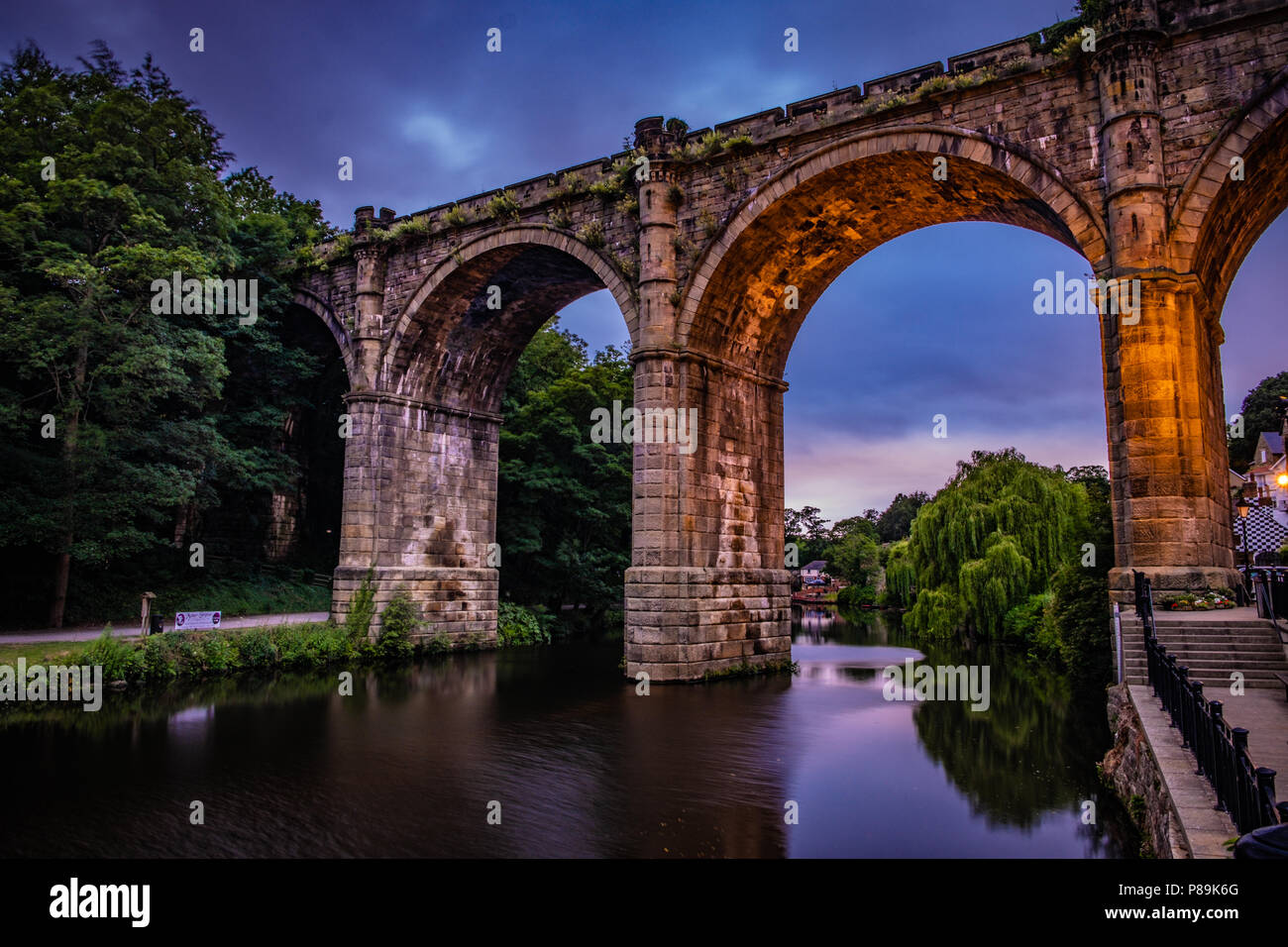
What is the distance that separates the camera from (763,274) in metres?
15.6

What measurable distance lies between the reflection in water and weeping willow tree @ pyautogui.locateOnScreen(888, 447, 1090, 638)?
530 cm

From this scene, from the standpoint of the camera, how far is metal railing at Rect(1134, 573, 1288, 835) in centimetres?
319

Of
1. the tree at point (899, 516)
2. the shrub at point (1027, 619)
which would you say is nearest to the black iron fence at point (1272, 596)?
the shrub at point (1027, 619)

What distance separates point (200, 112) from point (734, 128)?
13.7 m

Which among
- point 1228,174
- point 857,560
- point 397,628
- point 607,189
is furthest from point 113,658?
point 857,560

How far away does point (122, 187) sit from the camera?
15.9 meters

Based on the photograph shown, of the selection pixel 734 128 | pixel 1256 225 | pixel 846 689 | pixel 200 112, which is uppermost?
pixel 200 112

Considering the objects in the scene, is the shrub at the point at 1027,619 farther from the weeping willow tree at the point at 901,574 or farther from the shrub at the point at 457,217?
the shrub at the point at 457,217

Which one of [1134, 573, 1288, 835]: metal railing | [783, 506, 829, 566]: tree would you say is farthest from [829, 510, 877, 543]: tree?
[1134, 573, 1288, 835]: metal railing

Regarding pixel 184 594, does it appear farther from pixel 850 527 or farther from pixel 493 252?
pixel 850 527

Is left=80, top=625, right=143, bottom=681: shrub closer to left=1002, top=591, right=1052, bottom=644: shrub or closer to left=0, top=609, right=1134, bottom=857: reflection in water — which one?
left=0, top=609, right=1134, bottom=857: reflection in water

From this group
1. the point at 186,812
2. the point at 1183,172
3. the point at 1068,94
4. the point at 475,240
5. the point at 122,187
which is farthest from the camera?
the point at 475,240
